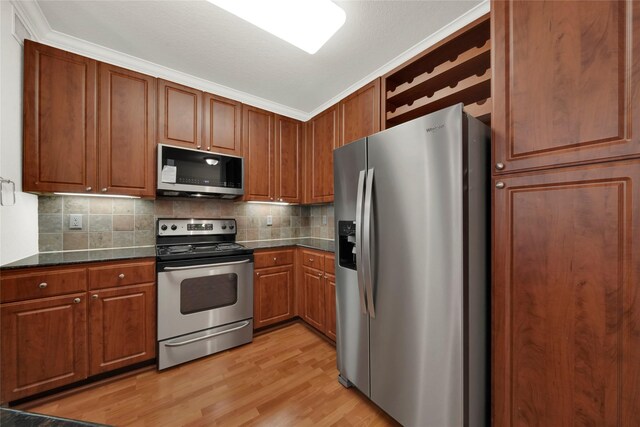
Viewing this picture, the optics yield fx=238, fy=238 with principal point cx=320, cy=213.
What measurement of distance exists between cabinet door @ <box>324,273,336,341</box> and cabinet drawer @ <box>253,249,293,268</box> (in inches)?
22.5

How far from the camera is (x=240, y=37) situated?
1.82m

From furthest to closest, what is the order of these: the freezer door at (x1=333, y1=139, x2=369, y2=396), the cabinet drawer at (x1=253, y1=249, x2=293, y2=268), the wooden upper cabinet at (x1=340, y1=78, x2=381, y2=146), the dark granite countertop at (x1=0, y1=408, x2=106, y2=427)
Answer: the cabinet drawer at (x1=253, y1=249, x2=293, y2=268) < the wooden upper cabinet at (x1=340, y1=78, x2=381, y2=146) < the freezer door at (x1=333, y1=139, x2=369, y2=396) < the dark granite countertop at (x1=0, y1=408, x2=106, y2=427)

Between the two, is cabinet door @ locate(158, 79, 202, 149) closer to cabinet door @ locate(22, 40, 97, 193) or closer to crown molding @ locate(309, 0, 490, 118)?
cabinet door @ locate(22, 40, 97, 193)

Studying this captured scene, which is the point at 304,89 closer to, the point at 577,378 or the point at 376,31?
the point at 376,31

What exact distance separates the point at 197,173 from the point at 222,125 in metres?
0.58

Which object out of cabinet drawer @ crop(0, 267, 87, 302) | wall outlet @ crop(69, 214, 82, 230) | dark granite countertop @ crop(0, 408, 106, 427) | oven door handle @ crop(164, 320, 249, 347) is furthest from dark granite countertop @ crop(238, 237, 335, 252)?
dark granite countertop @ crop(0, 408, 106, 427)

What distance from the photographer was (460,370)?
1046 mm

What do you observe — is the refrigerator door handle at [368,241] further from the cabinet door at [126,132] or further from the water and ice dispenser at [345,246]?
the cabinet door at [126,132]

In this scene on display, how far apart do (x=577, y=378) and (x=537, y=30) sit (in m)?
1.37

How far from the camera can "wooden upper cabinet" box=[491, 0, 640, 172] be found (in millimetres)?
797

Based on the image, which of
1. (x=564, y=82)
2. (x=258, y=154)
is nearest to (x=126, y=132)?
(x=258, y=154)

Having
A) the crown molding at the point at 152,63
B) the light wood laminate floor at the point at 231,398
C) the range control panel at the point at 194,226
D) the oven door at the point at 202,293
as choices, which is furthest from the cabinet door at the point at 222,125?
the light wood laminate floor at the point at 231,398

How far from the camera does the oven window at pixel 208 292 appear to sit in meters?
2.00

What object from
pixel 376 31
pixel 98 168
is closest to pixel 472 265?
pixel 376 31
